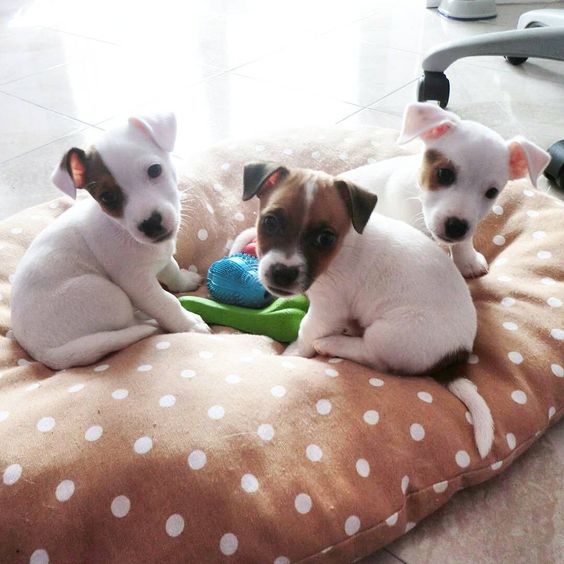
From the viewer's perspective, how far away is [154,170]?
59.6 inches

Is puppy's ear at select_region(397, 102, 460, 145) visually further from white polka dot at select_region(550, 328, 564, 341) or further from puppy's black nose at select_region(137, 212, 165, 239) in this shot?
puppy's black nose at select_region(137, 212, 165, 239)

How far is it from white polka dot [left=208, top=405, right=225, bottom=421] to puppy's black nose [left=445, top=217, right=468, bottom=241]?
735mm

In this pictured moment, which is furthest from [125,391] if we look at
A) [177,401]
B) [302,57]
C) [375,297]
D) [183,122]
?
[302,57]

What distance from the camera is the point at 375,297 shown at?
1.56m

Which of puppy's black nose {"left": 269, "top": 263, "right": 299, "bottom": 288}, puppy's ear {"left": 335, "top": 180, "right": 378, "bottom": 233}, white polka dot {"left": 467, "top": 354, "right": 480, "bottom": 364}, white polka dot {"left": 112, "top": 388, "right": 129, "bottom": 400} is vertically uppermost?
puppy's ear {"left": 335, "top": 180, "right": 378, "bottom": 233}

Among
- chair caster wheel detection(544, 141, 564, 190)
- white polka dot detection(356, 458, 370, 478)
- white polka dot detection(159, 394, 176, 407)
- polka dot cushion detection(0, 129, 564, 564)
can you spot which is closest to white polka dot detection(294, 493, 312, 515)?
polka dot cushion detection(0, 129, 564, 564)

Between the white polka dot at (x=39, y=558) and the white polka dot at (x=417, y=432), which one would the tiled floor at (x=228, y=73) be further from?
the white polka dot at (x=39, y=558)

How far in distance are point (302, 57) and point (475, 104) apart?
4.23 ft

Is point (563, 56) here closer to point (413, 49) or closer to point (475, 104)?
point (475, 104)

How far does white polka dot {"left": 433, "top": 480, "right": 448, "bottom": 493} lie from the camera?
4.34ft

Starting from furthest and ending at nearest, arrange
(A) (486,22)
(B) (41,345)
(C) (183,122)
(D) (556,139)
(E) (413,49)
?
(A) (486,22), (E) (413,49), (C) (183,122), (D) (556,139), (B) (41,345)

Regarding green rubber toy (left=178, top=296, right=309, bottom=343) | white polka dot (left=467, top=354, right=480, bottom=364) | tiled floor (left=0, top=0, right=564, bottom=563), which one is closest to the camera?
white polka dot (left=467, top=354, right=480, bottom=364)

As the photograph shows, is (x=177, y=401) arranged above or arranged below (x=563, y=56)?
below

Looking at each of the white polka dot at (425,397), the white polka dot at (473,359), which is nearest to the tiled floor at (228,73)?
the white polka dot at (473,359)
